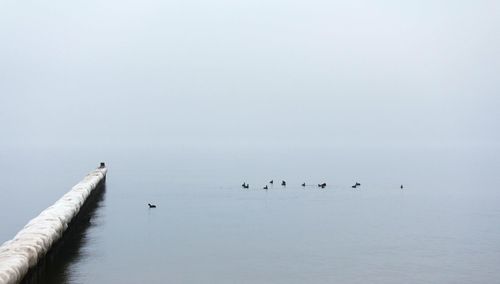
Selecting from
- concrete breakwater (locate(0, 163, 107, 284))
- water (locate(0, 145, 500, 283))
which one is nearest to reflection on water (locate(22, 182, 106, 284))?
water (locate(0, 145, 500, 283))

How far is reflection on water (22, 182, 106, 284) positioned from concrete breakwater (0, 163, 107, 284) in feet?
1.59

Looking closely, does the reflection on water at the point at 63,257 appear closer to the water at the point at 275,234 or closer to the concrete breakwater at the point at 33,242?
the water at the point at 275,234

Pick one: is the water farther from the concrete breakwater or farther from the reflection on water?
the concrete breakwater

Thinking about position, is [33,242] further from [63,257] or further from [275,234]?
[275,234]

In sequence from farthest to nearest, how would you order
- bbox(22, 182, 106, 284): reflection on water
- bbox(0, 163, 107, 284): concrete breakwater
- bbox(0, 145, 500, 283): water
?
bbox(0, 145, 500, 283): water, bbox(22, 182, 106, 284): reflection on water, bbox(0, 163, 107, 284): concrete breakwater

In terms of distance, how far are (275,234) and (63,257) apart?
13423 mm

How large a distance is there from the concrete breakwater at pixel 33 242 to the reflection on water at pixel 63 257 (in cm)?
48

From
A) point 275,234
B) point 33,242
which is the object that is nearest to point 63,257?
point 33,242

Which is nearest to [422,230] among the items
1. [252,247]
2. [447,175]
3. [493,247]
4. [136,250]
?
[493,247]

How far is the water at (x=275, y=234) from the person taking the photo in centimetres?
2698

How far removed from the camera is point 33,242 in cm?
2200

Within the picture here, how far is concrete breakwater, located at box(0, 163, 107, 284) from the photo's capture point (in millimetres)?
18062

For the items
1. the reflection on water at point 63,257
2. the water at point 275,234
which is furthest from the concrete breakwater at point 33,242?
the water at point 275,234

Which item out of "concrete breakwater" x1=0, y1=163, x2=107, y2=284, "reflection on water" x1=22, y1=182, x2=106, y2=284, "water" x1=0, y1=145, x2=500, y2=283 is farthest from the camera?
"water" x1=0, y1=145, x2=500, y2=283
